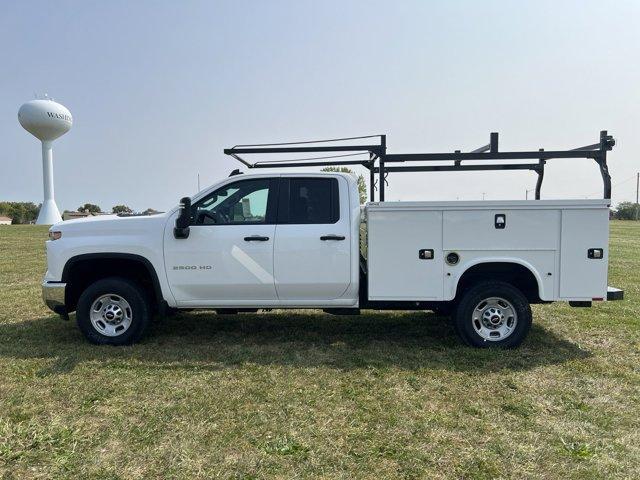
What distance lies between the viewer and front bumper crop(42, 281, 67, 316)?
205 inches

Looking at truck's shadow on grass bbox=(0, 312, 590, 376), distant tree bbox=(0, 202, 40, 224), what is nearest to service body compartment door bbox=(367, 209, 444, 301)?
truck's shadow on grass bbox=(0, 312, 590, 376)

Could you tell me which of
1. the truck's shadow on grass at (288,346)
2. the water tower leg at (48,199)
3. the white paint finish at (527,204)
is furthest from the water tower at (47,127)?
the white paint finish at (527,204)

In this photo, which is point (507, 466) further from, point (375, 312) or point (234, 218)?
point (375, 312)

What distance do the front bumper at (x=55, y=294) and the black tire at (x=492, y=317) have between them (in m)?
4.26

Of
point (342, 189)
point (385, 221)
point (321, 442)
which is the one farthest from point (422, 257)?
point (321, 442)

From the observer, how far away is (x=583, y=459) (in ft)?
9.79

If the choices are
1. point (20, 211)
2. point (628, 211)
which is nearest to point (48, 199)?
point (20, 211)

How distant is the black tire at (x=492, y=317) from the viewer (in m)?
5.00

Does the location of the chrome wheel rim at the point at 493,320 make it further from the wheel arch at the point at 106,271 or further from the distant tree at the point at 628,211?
the distant tree at the point at 628,211

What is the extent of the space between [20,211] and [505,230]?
3984 inches

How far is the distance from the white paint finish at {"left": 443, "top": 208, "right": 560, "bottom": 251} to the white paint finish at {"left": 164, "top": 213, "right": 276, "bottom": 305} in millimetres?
1939

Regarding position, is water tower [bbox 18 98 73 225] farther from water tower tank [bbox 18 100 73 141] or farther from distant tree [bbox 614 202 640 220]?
distant tree [bbox 614 202 640 220]

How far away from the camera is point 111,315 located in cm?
528

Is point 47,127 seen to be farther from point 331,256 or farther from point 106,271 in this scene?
point 331,256
